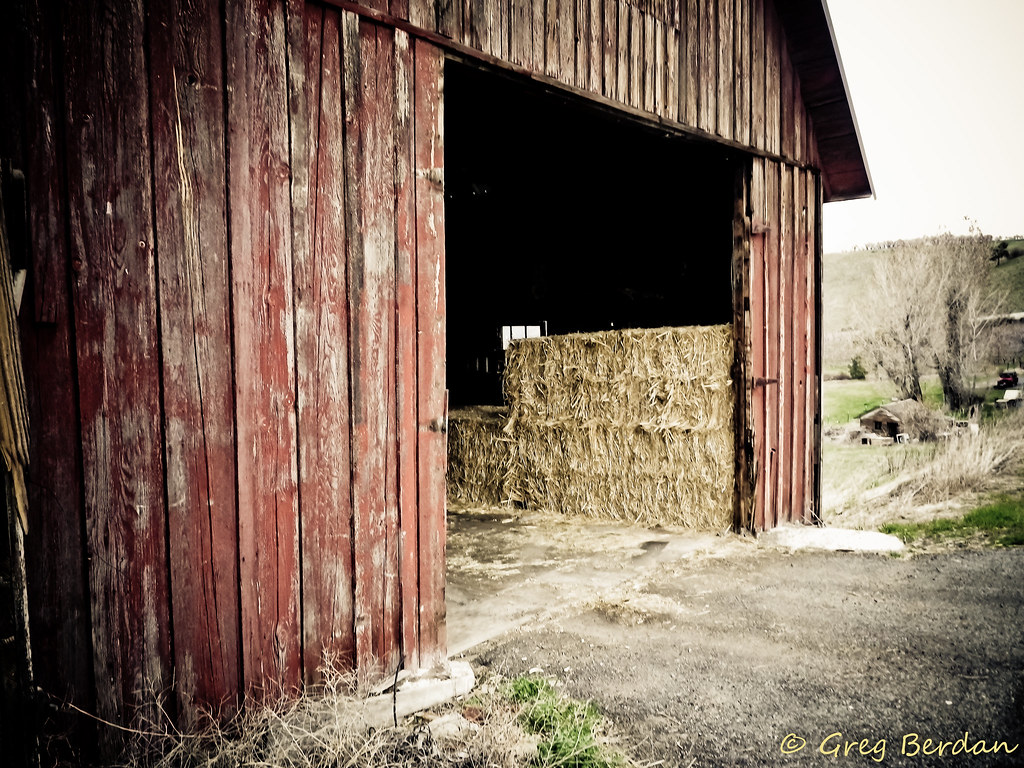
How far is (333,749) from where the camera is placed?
2.40 meters

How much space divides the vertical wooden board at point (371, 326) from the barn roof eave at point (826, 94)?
484 cm

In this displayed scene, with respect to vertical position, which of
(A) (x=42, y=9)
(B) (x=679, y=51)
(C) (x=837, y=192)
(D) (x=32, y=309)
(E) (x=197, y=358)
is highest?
(B) (x=679, y=51)

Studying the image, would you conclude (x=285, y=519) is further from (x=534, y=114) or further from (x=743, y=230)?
(x=534, y=114)

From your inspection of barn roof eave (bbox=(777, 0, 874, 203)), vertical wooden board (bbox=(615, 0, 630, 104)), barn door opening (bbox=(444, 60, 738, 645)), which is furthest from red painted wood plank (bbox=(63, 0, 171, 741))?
barn roof eave (bbox=(777, 0, 874, 203))

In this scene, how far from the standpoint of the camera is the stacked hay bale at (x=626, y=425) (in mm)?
6402

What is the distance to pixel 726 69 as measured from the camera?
554 centimetres

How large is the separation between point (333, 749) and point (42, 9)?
2.84 metres

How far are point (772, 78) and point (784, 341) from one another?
8.48 ft

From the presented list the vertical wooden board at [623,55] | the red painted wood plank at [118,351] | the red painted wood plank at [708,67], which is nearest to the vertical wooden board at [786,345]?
the red painted wood plank at [708,67]

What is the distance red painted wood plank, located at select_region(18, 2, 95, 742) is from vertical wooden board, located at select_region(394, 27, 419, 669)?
1.38m

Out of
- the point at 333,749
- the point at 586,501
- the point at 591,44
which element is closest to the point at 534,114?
the point at 591,44

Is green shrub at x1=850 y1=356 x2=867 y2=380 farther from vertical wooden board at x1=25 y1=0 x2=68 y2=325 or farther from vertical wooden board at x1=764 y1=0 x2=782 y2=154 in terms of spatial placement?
vertical wooden board at x1=25 y1=0 x2=68 y2=325

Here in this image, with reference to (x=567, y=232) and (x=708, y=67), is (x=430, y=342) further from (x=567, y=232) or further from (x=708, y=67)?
(x=567, y=232)

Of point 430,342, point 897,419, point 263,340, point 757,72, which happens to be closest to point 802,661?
point 430,342
